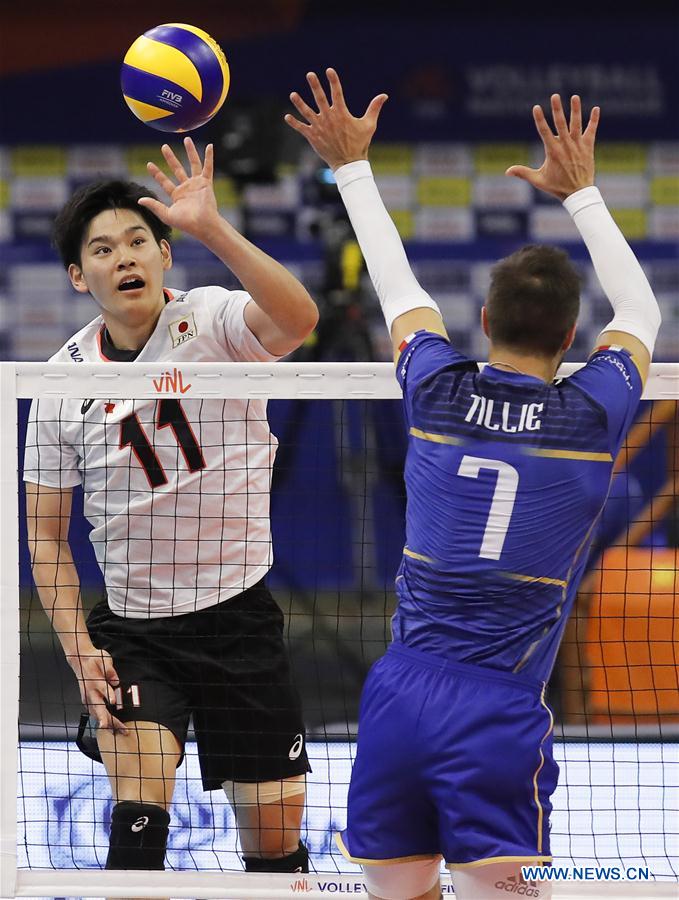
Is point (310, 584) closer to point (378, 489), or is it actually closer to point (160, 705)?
point (378, 489)

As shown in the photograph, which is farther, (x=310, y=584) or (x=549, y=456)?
(x=310, y=584)

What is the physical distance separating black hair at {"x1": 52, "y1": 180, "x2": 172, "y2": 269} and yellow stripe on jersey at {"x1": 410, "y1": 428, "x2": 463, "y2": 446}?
Result: 1.34 metres

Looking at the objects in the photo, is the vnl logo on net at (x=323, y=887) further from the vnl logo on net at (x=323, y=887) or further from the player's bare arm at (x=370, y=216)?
the player's bare arm at (x=370, y=216)

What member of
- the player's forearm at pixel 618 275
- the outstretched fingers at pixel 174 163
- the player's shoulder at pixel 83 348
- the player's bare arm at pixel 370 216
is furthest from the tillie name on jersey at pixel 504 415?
the player's shoulder at pixel 83 348

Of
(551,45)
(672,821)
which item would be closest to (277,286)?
(672,821)

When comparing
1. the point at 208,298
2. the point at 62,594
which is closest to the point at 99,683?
the point at 62,594

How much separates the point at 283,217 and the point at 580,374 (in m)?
7.09

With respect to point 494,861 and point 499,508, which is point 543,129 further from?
point 494,861

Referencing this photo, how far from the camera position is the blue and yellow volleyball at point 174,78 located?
397 cm

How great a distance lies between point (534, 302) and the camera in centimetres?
293

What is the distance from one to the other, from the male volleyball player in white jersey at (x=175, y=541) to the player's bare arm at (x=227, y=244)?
0.18m

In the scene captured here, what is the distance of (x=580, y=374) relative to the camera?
300cm

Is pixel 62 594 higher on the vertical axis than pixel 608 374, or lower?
lower

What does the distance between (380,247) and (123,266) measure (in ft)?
3.24
